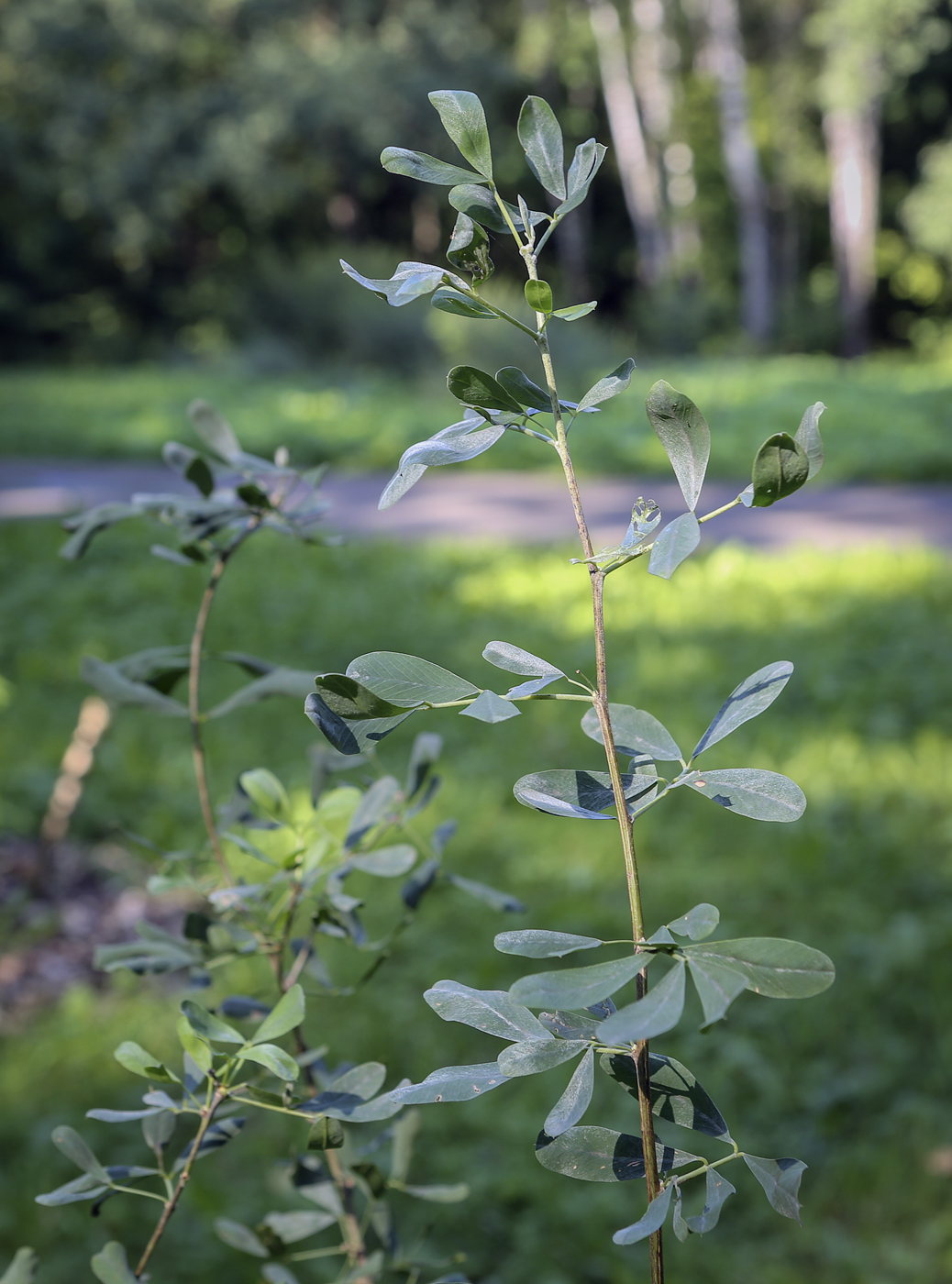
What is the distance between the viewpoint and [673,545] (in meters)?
0.35

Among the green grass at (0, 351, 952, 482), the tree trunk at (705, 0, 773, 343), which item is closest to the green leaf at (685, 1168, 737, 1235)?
the green grass at (0, 351, 952, 482)

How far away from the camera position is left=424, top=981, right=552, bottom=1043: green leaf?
38 centimetres

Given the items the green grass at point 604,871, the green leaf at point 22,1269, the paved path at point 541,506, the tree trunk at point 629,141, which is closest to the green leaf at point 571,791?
the green leaf at point 22,1269

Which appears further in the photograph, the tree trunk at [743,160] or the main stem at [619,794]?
the tree trunk at [743,160]

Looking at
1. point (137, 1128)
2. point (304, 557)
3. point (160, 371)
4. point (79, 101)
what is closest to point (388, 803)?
point (137, 1128)

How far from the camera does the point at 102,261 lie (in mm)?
18500

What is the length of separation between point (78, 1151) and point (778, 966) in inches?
12.5

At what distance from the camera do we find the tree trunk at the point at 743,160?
1475 centimetres

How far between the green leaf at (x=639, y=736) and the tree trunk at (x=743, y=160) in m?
16.1

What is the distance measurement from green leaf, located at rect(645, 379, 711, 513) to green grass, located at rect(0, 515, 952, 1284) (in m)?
1.63

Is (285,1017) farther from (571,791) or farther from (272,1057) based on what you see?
(571,791)

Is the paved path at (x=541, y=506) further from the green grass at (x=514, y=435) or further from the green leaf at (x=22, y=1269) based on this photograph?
the green leaf at (x=22, y=1269)

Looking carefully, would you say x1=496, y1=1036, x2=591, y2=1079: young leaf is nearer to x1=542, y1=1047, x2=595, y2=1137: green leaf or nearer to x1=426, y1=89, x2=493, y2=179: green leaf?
x1=542, y1=1047, x2=595, y2=1137: green leaf

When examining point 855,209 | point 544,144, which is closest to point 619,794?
point 544,144
